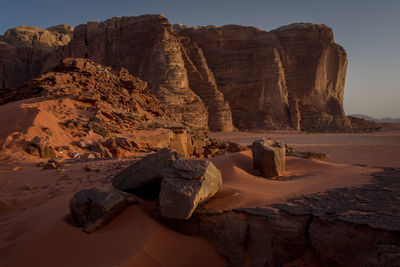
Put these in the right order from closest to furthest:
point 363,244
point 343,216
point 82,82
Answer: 1. point 363,244
2. point 343,216
3. point 82,82

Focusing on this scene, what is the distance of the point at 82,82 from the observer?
9664mm

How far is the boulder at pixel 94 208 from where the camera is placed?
2148mm

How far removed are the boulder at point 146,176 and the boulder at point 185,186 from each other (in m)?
0.23

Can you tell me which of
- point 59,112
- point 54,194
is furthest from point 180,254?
point 59,112

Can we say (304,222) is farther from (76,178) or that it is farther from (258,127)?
(258,127)

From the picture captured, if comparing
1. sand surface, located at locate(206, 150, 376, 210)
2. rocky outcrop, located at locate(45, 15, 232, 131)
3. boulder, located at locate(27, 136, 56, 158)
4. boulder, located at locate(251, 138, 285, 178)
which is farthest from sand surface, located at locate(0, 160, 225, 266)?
rocky outcrop, located at locate(45, 15, 232, 131)

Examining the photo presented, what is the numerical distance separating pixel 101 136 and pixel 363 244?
22.3 feet

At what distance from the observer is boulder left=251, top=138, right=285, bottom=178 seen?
3.96 m

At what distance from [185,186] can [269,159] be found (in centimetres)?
225

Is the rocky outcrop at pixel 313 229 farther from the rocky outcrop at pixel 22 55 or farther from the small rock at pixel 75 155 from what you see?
the rocky outcrop at pixel 22 55

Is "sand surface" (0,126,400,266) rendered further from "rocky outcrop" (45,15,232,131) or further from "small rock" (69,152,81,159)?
"rocky outcrop" (45,15,232,131)

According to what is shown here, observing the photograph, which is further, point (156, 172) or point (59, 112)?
point (59, 112)

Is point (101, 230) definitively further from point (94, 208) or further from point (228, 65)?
point (228, 65)

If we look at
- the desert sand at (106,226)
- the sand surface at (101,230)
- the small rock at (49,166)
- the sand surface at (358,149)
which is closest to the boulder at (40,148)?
the desert sand at (106,226)
